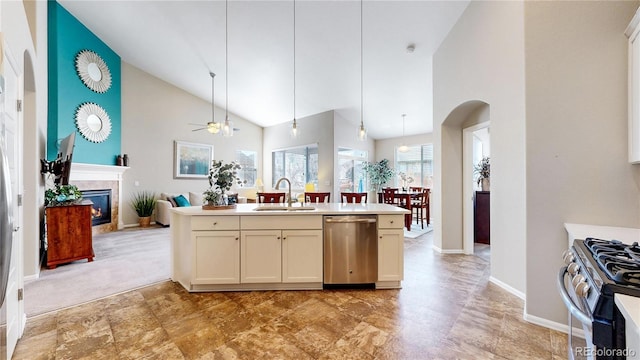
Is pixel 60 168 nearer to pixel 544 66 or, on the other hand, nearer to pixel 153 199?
pixel 153 199

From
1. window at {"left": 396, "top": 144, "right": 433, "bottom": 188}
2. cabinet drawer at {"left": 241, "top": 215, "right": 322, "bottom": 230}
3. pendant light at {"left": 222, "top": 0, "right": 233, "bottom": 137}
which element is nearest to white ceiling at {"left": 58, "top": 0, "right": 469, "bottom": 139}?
pendant light at {"left": 222, "top": 0, "right": 233, "bottom": 137}

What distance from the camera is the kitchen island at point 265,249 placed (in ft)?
8.36

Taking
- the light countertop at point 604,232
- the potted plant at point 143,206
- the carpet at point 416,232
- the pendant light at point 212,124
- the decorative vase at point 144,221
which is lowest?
the carpet at point 416,232

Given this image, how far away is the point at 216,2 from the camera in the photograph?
12.0 feet

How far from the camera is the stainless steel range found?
863mm

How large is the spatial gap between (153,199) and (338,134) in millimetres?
5196

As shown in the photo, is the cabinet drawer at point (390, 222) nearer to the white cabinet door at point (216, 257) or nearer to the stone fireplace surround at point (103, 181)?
the white cabinet door at point (216, 257)

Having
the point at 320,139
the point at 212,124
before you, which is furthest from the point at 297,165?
the point at 212,124

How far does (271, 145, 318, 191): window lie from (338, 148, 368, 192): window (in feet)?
2.58

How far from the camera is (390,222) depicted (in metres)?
2.66

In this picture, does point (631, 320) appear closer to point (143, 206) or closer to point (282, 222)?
point (282, 222)

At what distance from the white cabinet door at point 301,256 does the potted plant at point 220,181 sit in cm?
85

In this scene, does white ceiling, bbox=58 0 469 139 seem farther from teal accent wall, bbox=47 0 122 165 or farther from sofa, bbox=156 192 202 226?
sofa, bbox=156 192 202 226

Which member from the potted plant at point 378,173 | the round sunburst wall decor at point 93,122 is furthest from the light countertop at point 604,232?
the round sunburst wall decor at point 93,122
